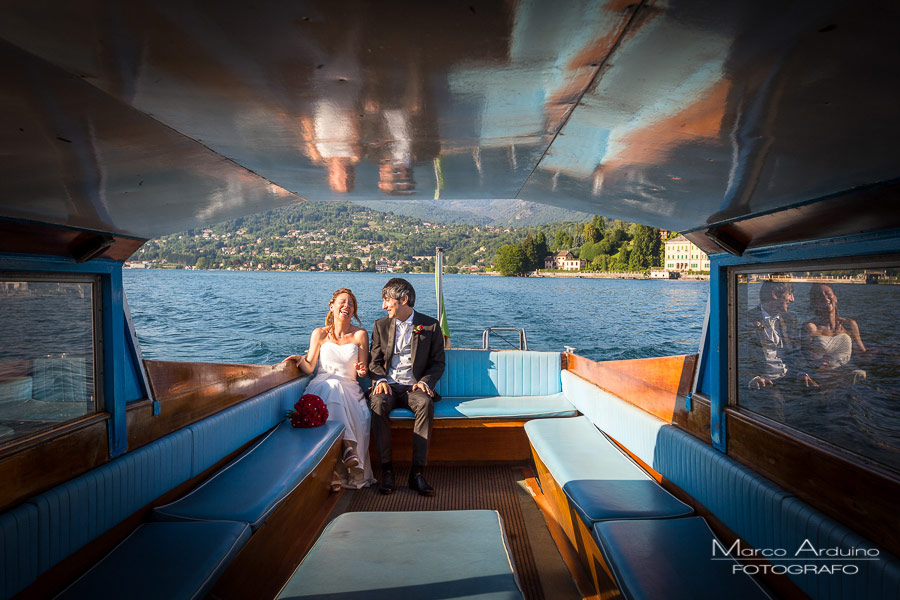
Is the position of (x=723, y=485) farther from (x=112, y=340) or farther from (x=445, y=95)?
(x=112, y=340)

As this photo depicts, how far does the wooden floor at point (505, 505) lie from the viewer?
255 centimetres

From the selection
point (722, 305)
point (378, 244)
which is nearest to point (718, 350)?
point (722, 305)

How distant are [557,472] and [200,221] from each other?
2.32 m

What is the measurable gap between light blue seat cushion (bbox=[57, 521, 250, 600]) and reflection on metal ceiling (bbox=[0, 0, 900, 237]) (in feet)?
4.16

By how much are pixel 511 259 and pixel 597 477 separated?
→ 45.7m

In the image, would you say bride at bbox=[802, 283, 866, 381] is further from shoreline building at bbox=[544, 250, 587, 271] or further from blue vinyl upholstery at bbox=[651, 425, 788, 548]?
shoreline building at bbox=[544, 250, 587, 271]

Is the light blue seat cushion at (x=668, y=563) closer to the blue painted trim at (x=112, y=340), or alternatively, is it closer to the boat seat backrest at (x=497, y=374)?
the blue painted trim at (x=112, y=340)

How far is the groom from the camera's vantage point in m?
3.79

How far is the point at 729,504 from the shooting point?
2154 mm

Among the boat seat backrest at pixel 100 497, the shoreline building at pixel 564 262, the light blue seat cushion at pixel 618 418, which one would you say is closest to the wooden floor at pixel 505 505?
the light blue seat cushion at pixel 618 418

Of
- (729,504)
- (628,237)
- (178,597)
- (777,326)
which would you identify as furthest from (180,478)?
(628,237)

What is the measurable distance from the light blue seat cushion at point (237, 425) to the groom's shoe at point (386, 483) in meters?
0.85

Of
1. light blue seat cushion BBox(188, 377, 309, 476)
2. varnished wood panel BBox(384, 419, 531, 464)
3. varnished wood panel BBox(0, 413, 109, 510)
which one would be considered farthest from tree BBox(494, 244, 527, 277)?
varnished wood panel BBox(0, 413, 109, 510)

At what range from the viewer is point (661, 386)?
2.96 meters
